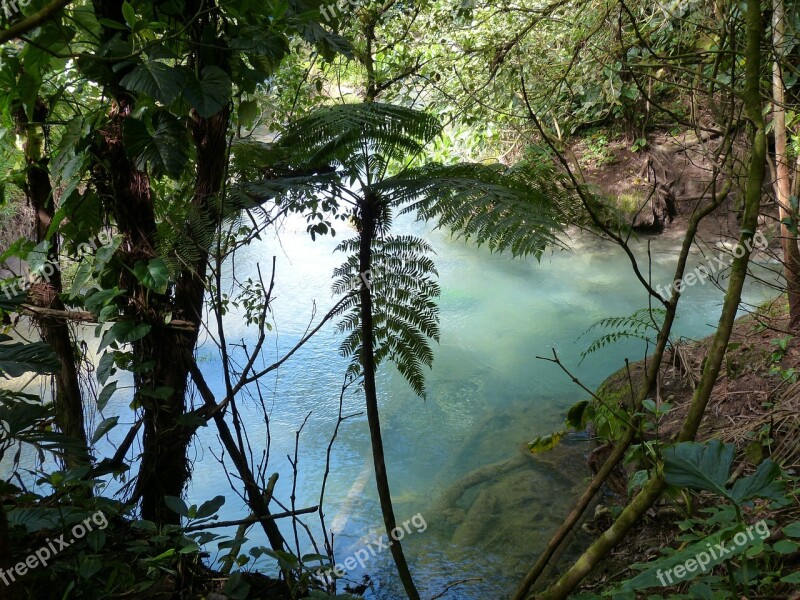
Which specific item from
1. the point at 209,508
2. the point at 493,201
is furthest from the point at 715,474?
the point at 209,508

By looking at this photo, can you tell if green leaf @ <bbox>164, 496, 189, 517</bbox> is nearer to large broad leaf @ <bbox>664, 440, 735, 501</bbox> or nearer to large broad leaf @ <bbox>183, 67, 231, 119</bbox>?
large broad leaf @ <bbox>183, 67, 231, 119</bbox>

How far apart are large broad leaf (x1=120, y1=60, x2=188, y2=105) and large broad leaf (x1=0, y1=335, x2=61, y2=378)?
0.68 meters

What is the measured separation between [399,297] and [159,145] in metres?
0.83

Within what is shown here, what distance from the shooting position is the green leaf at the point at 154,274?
5.44ft

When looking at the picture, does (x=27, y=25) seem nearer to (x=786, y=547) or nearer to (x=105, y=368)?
(x=105, y=368)

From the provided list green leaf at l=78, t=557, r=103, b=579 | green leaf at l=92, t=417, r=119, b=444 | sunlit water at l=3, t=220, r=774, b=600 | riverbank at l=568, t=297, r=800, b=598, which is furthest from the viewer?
sunlit water at l=3, t=220, r=774, b=600

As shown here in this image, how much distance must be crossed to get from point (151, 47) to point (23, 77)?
47 centimetres

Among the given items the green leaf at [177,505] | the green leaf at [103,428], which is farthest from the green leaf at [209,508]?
the green leaf at [103,428]

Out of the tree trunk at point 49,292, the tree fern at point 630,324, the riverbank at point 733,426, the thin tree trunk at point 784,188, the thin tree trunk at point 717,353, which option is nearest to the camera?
the thin tree trunk at point 717,353

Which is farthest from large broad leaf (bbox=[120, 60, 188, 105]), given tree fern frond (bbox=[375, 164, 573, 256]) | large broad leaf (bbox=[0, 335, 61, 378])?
large broad leaf (bbox=[0, 335, 61, 378])

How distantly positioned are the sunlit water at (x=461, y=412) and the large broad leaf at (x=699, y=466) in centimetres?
124

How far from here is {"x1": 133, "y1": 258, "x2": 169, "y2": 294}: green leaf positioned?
5.44ft

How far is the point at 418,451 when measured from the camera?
4059mm

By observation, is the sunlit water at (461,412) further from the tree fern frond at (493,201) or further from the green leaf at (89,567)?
the tree fern frond at (493,201)
